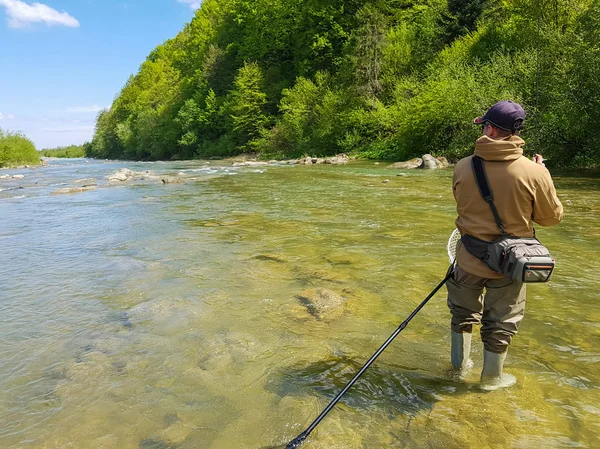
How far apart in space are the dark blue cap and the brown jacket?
10 centimetres

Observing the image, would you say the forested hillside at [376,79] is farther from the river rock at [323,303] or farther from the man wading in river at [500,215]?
the man wading in river at [500,215]

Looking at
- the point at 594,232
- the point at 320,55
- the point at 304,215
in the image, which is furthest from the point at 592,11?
the point at 320,55

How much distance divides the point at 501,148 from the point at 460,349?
1843 mm

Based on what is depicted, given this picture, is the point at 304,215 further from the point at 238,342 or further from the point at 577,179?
the point at 577,179

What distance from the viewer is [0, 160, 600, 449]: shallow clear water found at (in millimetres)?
3281

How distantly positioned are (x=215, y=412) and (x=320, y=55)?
182 ft

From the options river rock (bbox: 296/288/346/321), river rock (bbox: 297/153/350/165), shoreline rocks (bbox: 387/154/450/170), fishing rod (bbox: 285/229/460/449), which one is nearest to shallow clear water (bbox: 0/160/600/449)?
river rock (bbox: 296/288/346/321)

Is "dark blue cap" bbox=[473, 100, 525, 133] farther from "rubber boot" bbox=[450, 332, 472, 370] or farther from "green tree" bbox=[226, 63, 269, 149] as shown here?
"green tree" bbox=[226, 63, 269, 149]

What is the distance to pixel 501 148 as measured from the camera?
10.8ft

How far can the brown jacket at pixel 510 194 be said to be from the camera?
10.7ft

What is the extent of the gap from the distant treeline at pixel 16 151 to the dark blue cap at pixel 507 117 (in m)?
57.1

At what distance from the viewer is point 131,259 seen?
27.6 ft

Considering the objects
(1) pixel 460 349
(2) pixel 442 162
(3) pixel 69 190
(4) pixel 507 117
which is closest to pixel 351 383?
(1) pixel 460 349

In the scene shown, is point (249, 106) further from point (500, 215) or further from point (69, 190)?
point (500, 215)
